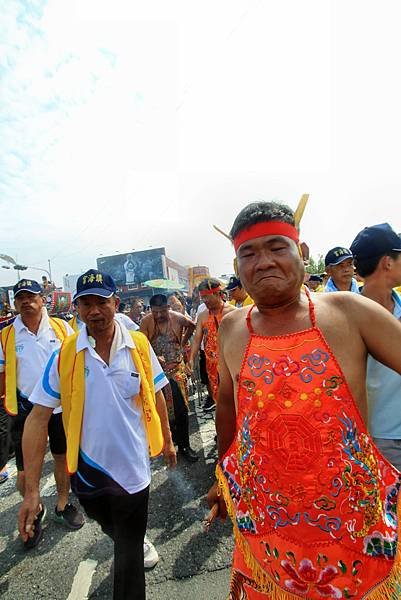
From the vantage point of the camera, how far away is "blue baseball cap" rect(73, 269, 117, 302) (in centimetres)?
234

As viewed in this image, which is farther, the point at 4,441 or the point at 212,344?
the point at 212,344

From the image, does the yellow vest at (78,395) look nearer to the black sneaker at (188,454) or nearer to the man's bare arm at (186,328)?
the black sneaker at (188,454)

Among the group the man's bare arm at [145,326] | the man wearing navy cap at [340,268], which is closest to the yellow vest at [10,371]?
the man's bare arm at [145,326]

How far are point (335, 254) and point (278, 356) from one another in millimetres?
2875

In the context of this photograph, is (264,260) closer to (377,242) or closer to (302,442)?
(302,442)

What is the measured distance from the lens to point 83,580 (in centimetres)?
263

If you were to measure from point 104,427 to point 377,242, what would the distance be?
6.33 ft

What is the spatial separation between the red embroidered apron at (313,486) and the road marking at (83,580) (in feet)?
5.58

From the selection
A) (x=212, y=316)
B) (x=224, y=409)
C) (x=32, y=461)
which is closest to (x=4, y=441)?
(x=32, y=461)

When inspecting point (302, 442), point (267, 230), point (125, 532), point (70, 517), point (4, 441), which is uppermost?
point (267, 230)

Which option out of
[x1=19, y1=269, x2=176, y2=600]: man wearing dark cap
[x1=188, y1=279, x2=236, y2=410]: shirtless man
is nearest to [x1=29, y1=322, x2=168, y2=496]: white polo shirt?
[x1=19, y1=269, x2=176, y2=600]: man wearing dark cap

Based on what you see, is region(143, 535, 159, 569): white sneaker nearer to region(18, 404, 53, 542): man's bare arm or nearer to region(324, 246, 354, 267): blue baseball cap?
region(18, 404, 53, 542): man's bare arm

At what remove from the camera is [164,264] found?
5497cm

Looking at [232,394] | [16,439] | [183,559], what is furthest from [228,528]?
[16,439]
